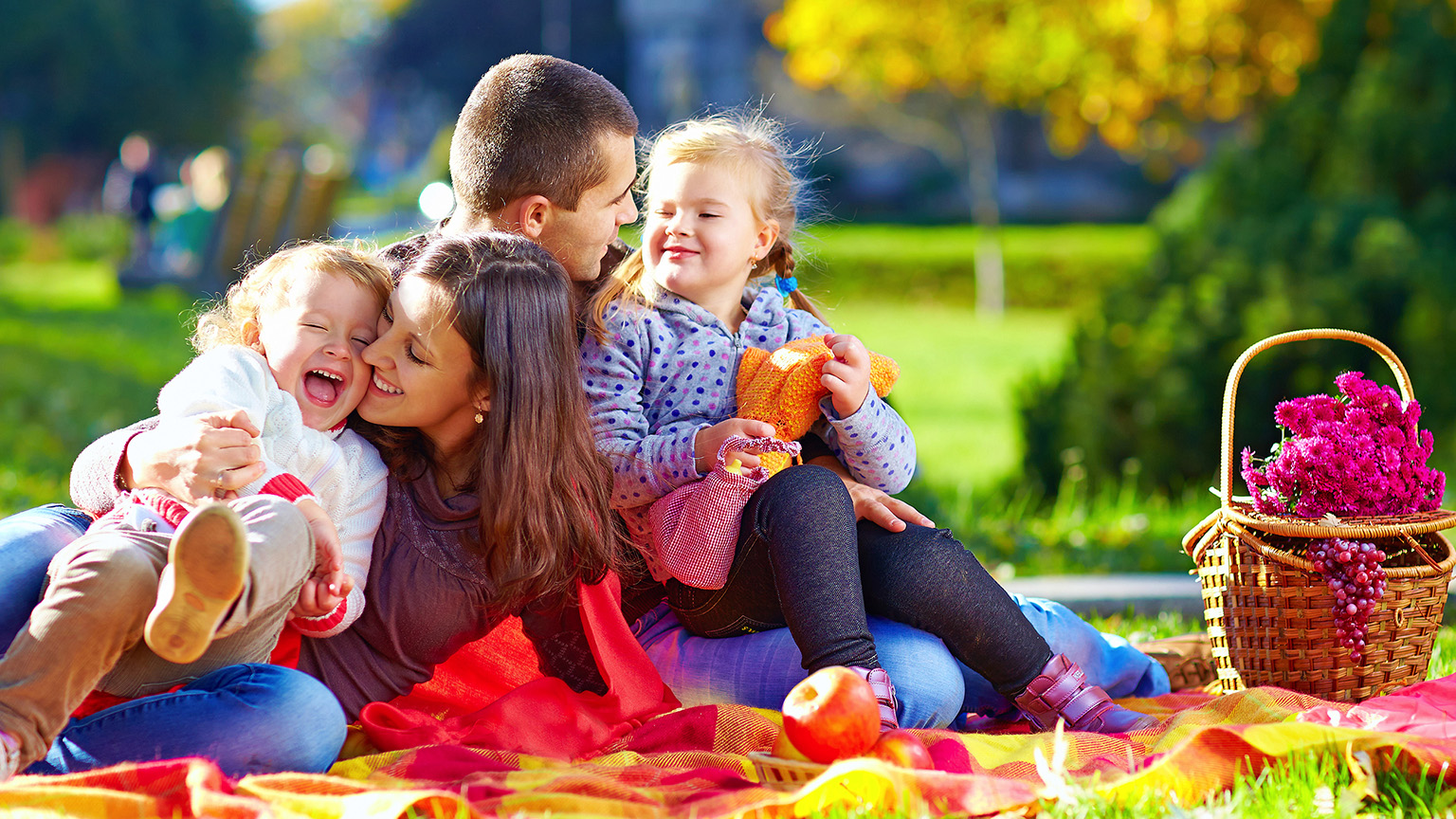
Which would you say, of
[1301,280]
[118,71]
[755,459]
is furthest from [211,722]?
[118,71]

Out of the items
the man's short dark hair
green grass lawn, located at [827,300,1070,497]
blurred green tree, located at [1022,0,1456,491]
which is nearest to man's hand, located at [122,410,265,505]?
the man's short dark hair

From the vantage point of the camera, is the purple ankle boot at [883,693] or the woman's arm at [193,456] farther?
the purple ankle boot at [883,693]

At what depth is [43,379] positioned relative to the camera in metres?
8.14

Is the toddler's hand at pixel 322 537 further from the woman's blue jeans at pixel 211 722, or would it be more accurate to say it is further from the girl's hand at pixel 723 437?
the girl's hand at pixel 723 437

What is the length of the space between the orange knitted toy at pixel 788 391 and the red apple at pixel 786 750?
55 centimetres

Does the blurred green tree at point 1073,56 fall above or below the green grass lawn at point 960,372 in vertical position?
above

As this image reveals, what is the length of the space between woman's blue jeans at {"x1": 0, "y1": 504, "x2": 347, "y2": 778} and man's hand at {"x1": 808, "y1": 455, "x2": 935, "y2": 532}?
1128 mm

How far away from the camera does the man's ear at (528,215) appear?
9.91 ft

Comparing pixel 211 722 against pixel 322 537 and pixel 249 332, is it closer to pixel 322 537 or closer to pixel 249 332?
pixel 322 537

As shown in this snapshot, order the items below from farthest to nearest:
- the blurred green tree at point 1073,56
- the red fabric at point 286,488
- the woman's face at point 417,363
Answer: the blurred green tree at point 1073,56 < the woman's face at point 417,363 < the red fabric at point 286,488

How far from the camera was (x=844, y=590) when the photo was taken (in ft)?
8.54

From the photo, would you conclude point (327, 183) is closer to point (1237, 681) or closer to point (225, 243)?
point (225, 243)

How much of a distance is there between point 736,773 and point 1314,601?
1395 millimetres

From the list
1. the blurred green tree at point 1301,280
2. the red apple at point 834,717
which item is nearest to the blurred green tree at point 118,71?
the blurred green tree at point 1301,280
